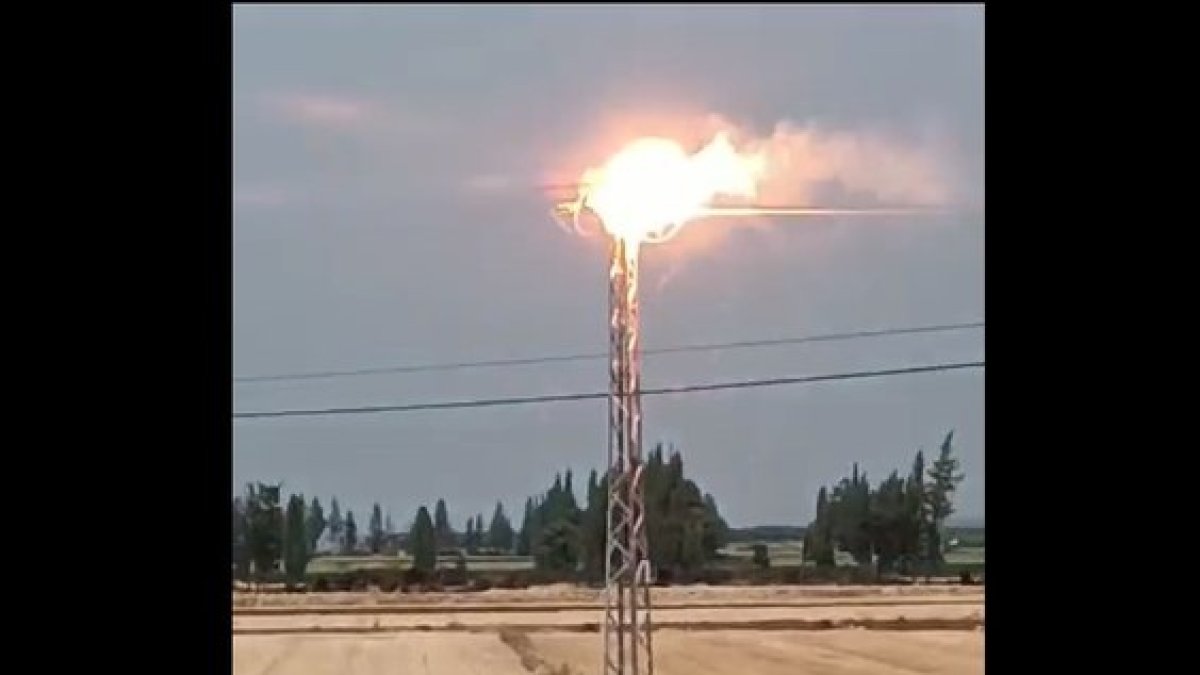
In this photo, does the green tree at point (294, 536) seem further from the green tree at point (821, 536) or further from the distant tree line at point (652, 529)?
the green tree at point (821, 536)

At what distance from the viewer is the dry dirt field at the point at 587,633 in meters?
2.92

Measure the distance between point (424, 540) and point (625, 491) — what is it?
1.25 feet

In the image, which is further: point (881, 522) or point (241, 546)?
point (881, 522)

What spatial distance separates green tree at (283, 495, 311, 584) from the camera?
9.12 feet

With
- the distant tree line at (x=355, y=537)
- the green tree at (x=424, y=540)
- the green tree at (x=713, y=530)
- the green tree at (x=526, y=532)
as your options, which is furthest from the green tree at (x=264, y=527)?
the green tree at (x=713, y=530)

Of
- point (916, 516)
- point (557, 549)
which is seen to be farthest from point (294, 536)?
point (916, 516)

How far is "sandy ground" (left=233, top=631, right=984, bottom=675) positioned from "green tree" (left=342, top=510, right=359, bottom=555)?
0.24 metres

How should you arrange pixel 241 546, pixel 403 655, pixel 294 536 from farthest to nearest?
1. pixel 403 655
2. pixel 294 536
3. pixel 241 546

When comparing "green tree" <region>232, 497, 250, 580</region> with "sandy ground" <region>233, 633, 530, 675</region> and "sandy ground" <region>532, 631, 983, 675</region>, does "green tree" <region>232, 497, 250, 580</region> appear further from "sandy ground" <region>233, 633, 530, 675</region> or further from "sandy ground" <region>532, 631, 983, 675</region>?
"sandy ground" <region>532, 631, 983, 675</region>

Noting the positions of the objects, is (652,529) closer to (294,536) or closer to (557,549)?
(557,549)

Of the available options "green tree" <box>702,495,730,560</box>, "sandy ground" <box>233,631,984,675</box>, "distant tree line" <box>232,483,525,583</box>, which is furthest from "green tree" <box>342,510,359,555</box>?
"green tree" <box>702,495,730,560</box>

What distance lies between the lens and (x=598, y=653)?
2980mm
